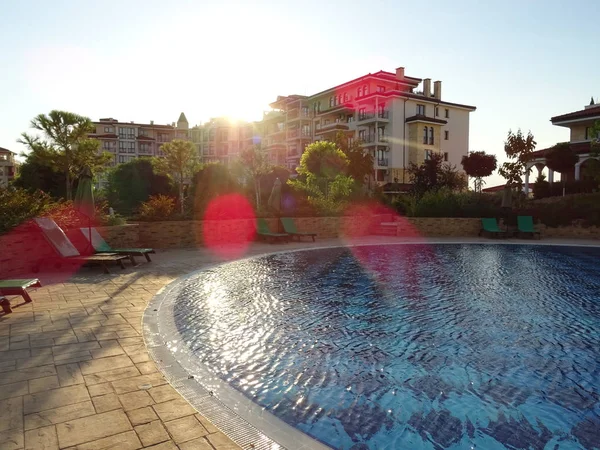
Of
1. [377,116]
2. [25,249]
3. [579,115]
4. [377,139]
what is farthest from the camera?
[377,139]

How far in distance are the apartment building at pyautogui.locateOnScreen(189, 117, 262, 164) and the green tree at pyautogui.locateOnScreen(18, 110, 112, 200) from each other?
46.1m

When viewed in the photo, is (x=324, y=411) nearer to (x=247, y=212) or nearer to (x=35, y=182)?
(x=247, y=212)

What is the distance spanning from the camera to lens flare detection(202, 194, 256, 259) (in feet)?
53.5

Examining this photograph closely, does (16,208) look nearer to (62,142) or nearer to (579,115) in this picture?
(62,142)

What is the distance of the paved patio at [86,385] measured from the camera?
3.34 metres

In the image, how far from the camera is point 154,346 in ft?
18.1

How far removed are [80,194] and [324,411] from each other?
10657mm

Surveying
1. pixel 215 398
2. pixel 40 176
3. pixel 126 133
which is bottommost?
pixel 215 398

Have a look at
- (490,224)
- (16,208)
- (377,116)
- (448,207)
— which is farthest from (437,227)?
(377,116)

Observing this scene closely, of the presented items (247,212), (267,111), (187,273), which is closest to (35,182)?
(247,212)

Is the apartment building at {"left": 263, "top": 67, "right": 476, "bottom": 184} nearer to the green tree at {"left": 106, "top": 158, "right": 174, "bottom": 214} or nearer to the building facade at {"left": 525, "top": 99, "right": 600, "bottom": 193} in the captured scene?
the building facade at {"left": 525, "top": 99, "right": 600, "bottom": 193}

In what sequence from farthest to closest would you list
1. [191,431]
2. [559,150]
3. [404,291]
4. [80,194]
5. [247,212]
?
[559,150]
[247,212]
[80,194]
[404,291]
[191,431]

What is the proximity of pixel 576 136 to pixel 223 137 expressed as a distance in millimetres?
67061

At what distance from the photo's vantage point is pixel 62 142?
33406 mm
